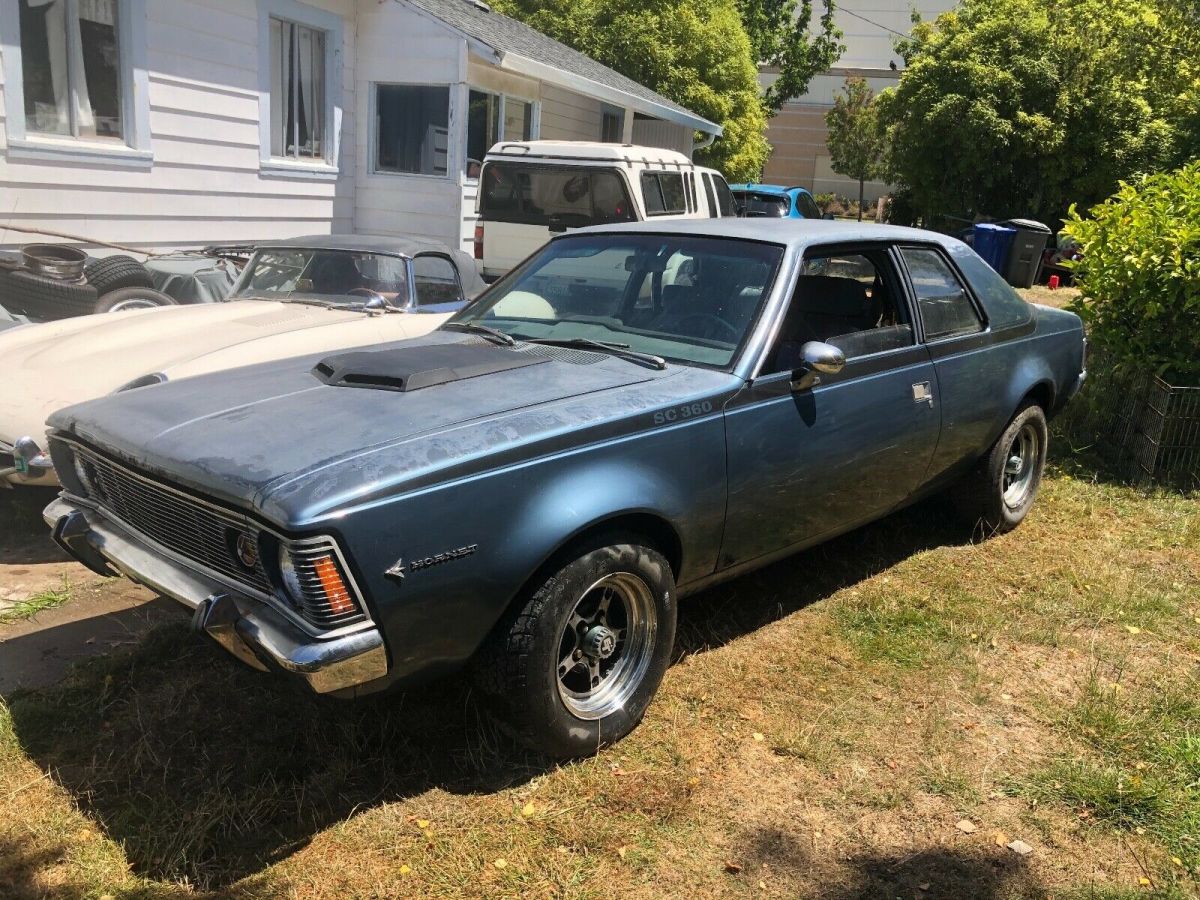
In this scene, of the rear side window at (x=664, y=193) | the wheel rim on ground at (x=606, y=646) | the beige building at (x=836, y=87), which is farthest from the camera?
the beige building at (x=836, y=87)

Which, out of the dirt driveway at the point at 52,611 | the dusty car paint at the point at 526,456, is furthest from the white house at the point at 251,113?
the dusty car paint at the point at 526,456

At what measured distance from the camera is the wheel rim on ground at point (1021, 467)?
18.1 ft

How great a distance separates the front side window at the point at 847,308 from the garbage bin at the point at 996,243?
43.9 ft

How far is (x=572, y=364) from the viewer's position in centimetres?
370

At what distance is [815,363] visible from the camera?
12.1ft

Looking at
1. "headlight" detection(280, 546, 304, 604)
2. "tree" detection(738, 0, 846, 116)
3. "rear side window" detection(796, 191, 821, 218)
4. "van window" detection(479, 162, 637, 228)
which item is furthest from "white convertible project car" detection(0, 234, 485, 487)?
"tree" detection(738, 0, 846, 116)

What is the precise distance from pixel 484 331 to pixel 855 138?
34206 millimetres

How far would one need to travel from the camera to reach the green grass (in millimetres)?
4195

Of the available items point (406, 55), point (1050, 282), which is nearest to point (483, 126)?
point (406, 55)

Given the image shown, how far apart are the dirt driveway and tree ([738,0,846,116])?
2868 centimetres

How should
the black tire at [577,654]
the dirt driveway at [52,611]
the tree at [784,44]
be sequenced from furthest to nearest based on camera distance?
1. the tree at [784,44]
2. the dirt driveway at [52,611]
3. the black tire at [577,654]

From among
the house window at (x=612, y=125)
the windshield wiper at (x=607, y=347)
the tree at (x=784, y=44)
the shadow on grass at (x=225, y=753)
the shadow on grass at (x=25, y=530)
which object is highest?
the tree at (x=784, y=44)

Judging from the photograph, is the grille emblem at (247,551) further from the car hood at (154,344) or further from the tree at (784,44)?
the tree at (784,44)

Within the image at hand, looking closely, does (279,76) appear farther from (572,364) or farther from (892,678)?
(892,678)
